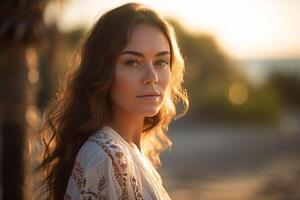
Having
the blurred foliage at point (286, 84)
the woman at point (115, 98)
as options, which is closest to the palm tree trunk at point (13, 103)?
the woman at point (115, 98)

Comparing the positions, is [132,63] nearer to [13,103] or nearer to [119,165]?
[119,165]

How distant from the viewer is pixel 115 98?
7.77 ft

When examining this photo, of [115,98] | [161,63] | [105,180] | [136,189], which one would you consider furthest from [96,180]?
[161,63]

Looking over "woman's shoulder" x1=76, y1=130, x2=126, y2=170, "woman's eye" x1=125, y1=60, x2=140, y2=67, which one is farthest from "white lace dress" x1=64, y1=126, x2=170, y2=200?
"woman's eye" x1=125, y1=60, x2=140, y2=67

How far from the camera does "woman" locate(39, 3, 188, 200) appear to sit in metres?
2.19

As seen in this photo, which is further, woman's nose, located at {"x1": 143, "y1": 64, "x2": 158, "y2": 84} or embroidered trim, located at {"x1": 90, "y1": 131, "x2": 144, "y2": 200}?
woman's nose, located at {"x1": 143, "y1": 64, "x2": 158, "y2": 84}

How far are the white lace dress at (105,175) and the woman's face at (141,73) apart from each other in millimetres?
197

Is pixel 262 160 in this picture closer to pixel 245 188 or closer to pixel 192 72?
pixel 245 188

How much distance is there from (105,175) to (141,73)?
0.46 meters

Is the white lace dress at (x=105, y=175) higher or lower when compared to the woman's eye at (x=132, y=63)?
lower

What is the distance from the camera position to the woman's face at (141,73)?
2.31 metres

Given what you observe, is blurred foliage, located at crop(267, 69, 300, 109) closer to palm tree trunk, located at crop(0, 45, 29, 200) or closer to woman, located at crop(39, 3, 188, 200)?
palm tree trunk, located at crop(0, 45, 29, 200)

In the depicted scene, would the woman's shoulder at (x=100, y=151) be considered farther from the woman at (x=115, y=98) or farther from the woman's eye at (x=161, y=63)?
Answer: the woman's eye at (x=161, y=63)

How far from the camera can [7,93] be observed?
5090 millimetres
